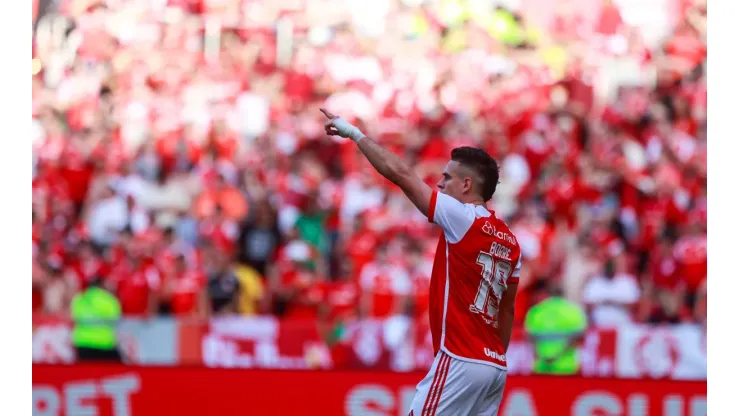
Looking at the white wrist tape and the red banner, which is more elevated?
the white wrist tape

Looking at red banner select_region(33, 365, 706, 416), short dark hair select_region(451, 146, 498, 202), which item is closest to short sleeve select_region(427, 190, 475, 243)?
short dark hair select_region(451, 146, 498, 202)

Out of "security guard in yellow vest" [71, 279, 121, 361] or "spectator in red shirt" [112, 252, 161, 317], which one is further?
"spectator in red shirt" [112, 252, 161, 317]

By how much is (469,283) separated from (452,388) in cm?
49

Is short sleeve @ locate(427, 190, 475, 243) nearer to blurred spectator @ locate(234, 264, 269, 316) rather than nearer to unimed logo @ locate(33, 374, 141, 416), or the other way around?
unimed logo @ locate(33, 374, 141, 416)

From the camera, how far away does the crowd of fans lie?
9875 mm

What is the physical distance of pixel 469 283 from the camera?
200 inches

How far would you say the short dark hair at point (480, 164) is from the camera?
5.11 meters

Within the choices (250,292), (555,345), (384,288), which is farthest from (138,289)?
(555,345)

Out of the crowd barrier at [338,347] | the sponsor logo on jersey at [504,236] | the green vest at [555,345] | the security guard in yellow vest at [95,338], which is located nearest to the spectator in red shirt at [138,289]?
the security guard in yellow vest at [95,338]

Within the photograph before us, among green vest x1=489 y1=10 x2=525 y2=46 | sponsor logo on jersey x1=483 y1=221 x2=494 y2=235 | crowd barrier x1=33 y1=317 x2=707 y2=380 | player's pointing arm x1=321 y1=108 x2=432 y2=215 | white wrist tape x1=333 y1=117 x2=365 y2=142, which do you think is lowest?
crowd barrier x1=33 y1=317 x2=707 y2=380

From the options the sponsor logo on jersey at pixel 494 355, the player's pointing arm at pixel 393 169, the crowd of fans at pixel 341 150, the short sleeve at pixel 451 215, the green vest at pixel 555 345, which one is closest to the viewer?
the player's pointing arm at pixel 393 169

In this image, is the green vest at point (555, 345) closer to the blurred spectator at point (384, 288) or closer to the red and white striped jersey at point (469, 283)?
the blurred spectator at point (384, 288)

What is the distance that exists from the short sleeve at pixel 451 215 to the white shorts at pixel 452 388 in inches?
23.2
